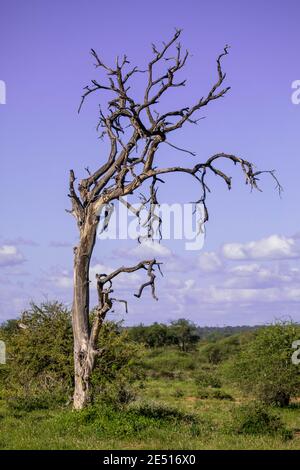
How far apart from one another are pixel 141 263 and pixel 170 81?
437 centimetres

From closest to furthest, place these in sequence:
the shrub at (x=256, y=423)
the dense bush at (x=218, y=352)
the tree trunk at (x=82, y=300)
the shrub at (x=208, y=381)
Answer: the shrub at (x=256, y=423), the tree trunk at (x=82, y=300), the shrub at (x=208, y=381), the dense bush at (x=218, y=352)

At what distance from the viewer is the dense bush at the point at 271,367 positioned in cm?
2848

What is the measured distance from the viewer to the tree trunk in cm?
1659

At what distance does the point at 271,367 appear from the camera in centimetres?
2897

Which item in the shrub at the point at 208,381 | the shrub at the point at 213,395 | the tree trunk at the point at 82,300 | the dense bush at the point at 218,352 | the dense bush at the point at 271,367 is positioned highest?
the tree trunk at the point at 82,300

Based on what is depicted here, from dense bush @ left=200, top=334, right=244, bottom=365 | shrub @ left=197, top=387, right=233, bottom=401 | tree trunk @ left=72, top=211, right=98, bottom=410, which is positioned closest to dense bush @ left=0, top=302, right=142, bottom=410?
tree trunk @ left=72, top=211, right=98, bottom=410

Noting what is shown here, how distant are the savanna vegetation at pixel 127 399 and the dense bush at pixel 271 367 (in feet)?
0.14

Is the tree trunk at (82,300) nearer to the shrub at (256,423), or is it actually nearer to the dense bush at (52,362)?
the shrub at (256,423)

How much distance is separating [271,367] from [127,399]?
384 inches

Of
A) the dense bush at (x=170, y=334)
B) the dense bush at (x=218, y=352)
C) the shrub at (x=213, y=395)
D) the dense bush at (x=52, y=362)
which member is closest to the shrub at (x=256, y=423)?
the dense bush at (x=52, y=362)

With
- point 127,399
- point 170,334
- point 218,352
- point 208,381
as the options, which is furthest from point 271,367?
point 170,334

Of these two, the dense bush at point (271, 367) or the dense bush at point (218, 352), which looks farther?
the dense bush at point (218, 352)
